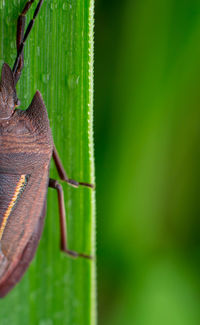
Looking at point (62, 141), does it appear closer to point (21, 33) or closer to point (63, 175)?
point (63, 175)

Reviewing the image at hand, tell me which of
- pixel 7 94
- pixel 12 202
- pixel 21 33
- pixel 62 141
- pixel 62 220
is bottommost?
pixel 62 220

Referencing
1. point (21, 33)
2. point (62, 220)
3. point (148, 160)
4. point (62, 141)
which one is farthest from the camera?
point (148, 160)

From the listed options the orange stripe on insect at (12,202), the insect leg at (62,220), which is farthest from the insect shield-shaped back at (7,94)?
the insect leg at (62,220)

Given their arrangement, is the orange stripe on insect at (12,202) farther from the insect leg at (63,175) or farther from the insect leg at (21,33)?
the insect leg at (21,33)

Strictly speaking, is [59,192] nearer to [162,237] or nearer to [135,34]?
[162,237]

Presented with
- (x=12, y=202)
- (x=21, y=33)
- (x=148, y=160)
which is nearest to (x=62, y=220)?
(x=12, y=202)
